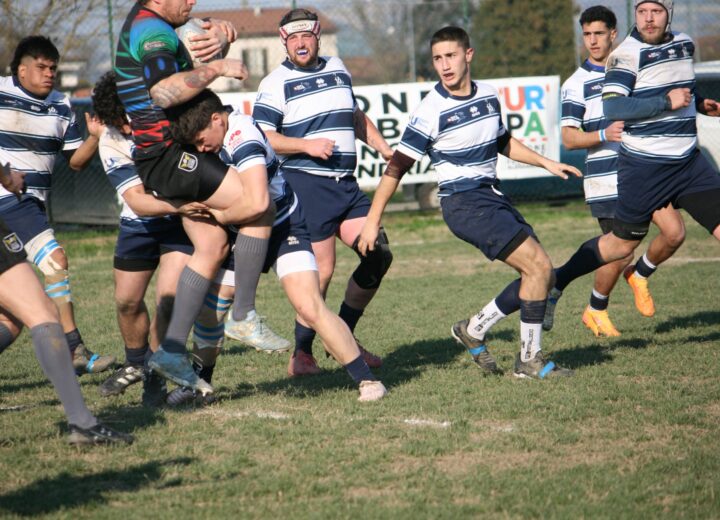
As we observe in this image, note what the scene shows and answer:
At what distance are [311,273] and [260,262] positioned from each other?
0.33 metres

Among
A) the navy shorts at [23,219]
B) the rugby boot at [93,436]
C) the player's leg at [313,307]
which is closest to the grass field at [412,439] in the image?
the rugby boot at [93,436]

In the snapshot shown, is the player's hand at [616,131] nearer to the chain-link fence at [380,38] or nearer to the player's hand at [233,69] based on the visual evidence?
the player's hand at [233,69]

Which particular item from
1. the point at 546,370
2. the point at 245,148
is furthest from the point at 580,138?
the point at 245,148

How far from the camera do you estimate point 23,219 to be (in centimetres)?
659

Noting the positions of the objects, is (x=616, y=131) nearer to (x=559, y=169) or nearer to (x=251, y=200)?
(x=559, y=169)

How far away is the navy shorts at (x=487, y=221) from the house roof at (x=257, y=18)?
9.42m

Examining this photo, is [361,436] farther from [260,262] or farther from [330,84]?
[330,84]

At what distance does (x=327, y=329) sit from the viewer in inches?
211

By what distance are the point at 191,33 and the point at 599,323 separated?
392cm

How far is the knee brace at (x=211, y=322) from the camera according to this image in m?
5.54

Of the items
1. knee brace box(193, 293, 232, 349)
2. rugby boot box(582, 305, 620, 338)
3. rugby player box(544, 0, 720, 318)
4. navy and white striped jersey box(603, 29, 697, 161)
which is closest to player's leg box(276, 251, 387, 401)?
knee brace box(193, 293, 232, 349)

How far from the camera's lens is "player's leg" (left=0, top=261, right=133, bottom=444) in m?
4.39

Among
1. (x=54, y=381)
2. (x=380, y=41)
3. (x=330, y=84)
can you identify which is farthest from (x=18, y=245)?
(x=380, y=41)

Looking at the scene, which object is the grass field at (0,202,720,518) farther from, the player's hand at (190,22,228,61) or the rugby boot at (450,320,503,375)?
the player's hand at (190,22,228,61)
